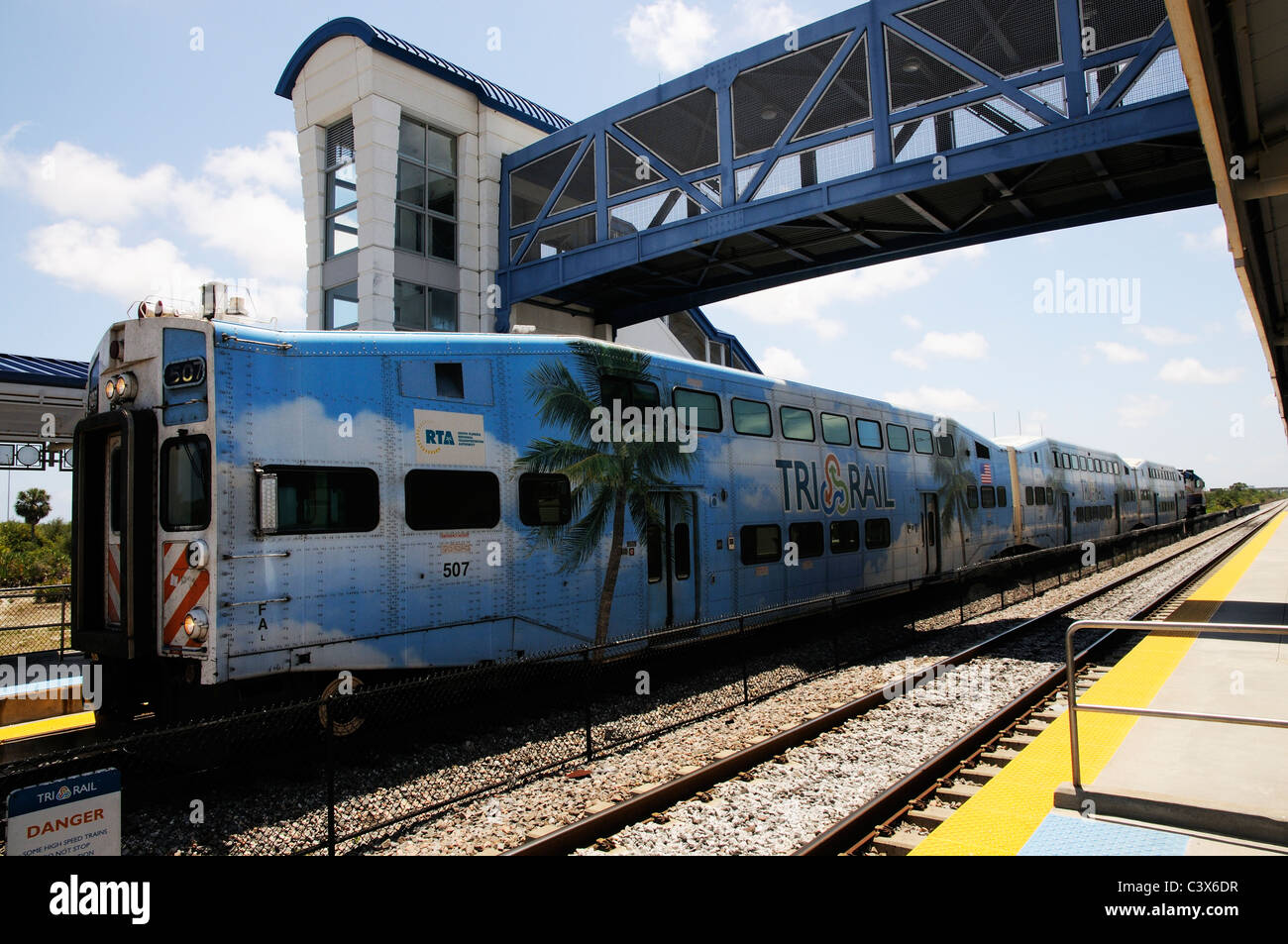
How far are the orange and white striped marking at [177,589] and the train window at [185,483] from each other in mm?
239

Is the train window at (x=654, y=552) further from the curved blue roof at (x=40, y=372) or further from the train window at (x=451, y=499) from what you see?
the curved blue roof at (x=40, y=372)

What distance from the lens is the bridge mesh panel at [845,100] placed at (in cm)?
2009

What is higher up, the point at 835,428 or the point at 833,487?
the point at 835,428

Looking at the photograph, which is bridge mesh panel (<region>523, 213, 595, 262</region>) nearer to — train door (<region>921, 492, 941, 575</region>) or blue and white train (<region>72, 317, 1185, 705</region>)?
train door (<region>921, 492, 941, 575</region>)

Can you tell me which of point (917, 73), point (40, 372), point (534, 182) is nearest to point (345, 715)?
point (40, 372)

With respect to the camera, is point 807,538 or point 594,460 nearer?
point 594,460

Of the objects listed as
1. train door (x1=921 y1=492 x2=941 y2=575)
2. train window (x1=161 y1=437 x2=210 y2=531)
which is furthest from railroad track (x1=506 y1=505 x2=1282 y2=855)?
train door (x1=921 y1=492 x2=941 y2=575)

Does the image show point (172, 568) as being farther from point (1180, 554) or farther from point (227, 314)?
point (1180, 554)

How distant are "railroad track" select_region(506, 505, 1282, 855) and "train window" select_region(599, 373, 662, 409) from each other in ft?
16.1

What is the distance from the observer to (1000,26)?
18297 mm

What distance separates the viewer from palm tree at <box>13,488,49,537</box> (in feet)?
152

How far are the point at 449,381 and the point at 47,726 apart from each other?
6105 millimetres

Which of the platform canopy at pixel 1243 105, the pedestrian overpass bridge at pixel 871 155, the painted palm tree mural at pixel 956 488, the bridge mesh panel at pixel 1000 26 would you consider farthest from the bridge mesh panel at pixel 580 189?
the platform canopy at pixel 1243 105
